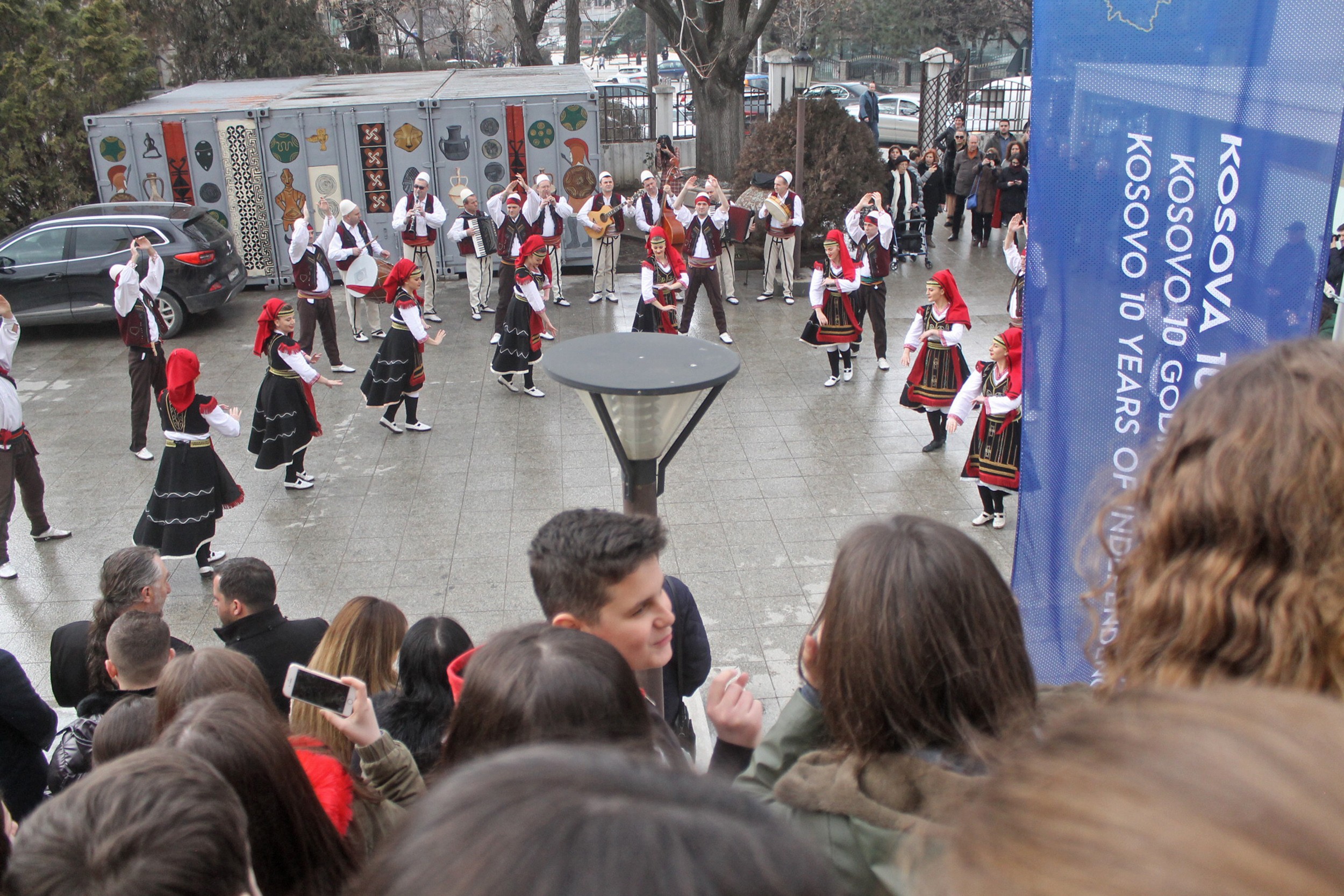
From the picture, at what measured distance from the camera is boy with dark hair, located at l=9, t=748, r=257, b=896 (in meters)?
1.34

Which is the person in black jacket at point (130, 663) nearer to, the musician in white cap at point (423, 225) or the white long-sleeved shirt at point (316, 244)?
the white long-sleeved shirt at point (316, 244)

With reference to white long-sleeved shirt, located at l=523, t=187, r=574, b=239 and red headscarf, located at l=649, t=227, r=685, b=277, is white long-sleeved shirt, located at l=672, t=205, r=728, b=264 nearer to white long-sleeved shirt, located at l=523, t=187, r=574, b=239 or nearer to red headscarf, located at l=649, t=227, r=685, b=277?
red headscarf, located at l=649, t=227, r=685, b=277

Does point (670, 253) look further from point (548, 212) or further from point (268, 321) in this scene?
point (268, 321)

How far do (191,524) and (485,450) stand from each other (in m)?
2.69

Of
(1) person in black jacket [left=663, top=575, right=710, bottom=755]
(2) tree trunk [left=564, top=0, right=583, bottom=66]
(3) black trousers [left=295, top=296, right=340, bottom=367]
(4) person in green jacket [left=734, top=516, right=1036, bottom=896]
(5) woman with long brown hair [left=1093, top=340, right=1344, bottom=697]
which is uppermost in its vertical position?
(2) tree trunk [left=564, top=0, right=583, bottom=66]

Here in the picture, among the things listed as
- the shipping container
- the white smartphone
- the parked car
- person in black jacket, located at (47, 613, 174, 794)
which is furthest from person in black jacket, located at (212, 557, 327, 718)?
the parked car

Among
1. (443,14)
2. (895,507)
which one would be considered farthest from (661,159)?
(443,14)

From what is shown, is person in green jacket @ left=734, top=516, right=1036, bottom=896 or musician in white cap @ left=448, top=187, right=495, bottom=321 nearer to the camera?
person in green jacket @ left=734, top=516, right=1036, bottom=896

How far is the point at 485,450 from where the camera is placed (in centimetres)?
879

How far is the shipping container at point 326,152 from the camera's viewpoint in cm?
1370

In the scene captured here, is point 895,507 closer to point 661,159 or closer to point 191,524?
point 191,524

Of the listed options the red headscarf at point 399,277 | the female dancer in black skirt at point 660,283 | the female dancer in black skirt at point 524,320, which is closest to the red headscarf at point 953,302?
the female dancer in black skirt at point 660,283

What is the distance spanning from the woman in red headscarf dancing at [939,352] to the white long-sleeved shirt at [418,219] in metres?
6.60

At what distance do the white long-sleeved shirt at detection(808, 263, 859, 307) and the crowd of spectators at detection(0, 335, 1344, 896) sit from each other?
721 cm
